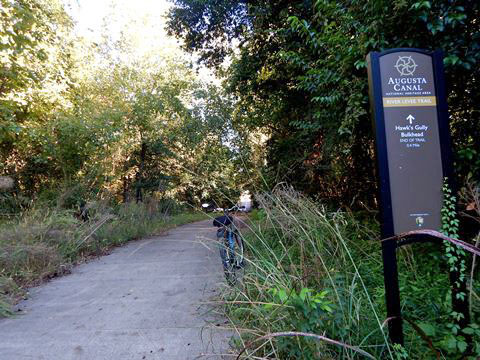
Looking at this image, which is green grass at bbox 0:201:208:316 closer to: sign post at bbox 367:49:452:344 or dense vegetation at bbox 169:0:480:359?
dense vegetation at bbox 169:0:480:359

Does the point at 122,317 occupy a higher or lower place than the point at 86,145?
lower

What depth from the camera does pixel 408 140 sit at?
8.77 feet

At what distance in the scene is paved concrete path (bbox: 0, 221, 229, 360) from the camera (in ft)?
11.1

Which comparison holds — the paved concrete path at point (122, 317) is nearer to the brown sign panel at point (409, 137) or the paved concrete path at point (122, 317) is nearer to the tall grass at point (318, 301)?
the tall grass at point (318, 301)

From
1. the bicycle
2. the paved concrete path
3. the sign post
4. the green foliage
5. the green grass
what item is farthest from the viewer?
the green grass

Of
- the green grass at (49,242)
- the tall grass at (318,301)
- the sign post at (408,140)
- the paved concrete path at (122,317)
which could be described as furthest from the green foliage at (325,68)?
the green grass at (49,242)

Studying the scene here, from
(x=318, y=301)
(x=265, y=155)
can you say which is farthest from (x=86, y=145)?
(x=318, y=301)

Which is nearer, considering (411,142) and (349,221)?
(411,142)

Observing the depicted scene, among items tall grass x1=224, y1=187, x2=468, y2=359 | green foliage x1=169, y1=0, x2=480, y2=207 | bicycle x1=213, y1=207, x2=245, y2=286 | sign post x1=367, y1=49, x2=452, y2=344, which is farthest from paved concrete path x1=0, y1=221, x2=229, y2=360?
green foliage x1=169, y1=0, x2=480, y2=207

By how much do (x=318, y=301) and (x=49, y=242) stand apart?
22.6ft

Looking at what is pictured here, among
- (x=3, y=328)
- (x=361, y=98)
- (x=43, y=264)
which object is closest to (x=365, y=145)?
(x=361, y=98)

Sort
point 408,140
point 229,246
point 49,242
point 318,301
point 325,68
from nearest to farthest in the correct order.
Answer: point 318,301 < point 408,140 < point 229,246 < point 325,68 < point 49,242

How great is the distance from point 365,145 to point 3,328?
20.3ft

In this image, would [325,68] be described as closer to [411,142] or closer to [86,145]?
[411,142]
